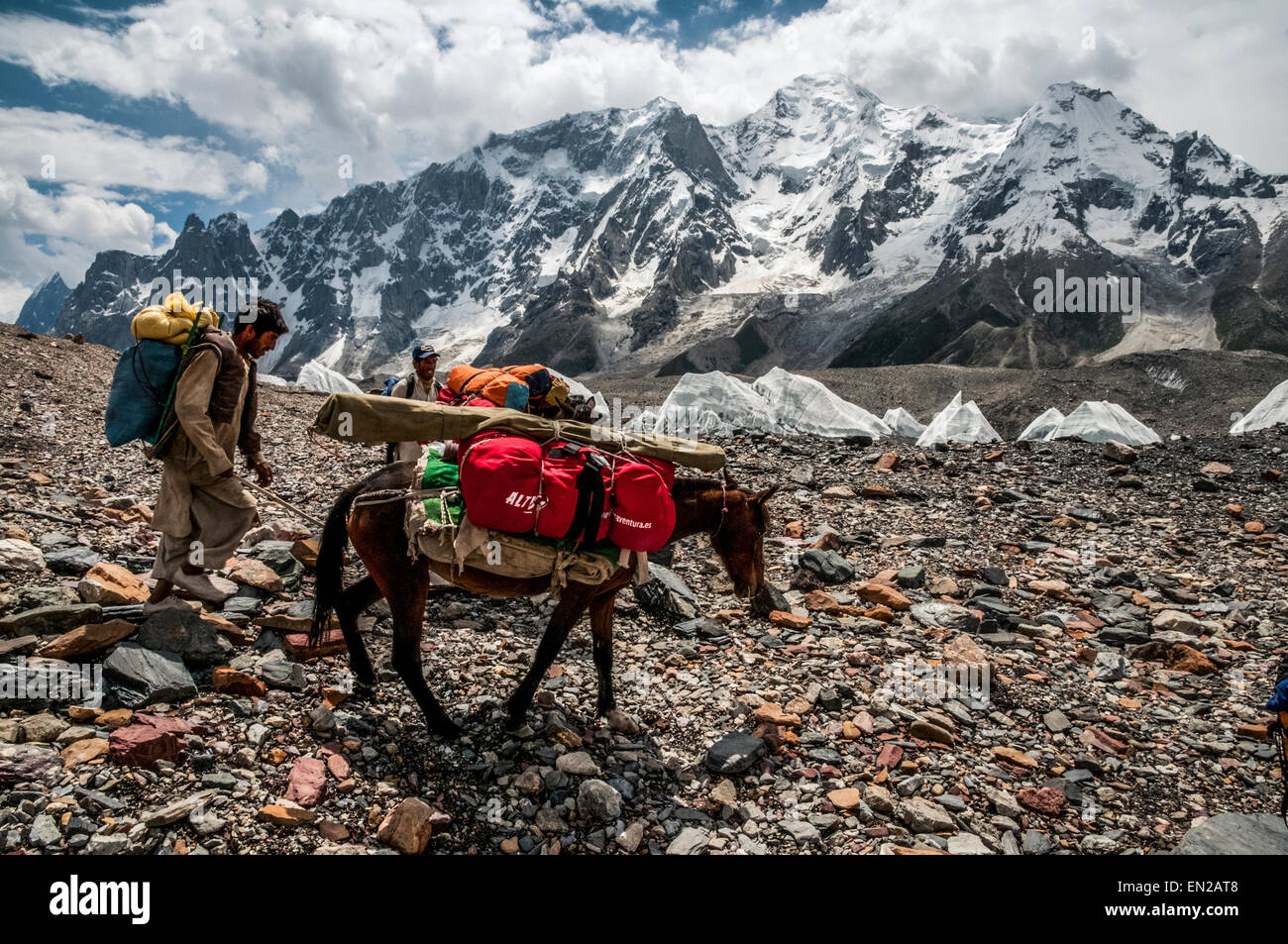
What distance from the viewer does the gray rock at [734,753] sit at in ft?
15.3

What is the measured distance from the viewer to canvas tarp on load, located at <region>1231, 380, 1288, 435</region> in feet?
78.0

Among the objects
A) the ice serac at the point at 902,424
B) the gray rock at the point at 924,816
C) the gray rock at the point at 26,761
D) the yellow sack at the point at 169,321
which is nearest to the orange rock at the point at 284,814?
the gray rock at the point at 26,761

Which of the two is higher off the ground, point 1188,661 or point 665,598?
point 665,598

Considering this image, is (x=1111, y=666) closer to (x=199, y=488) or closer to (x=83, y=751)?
(x=83, y=751)

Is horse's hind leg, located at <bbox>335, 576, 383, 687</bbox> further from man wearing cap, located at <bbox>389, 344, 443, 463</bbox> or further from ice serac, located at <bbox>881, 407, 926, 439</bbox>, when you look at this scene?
ice serac, located at <bbox>881, 407, 926, 439</bbox>

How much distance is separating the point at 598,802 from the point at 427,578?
1.89 metres

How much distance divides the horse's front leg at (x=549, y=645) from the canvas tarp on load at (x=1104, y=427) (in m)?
25.0

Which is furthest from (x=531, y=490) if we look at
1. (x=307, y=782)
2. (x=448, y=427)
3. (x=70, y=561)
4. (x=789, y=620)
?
(x=70, y=561)

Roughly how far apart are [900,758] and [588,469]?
309 centimetres

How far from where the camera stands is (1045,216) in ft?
511

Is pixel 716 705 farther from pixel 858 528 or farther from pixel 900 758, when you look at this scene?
pixel 858 528

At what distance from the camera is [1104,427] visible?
81.7 ft

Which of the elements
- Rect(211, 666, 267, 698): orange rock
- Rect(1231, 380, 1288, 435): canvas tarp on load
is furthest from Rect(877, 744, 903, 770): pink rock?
Rect(1231, 380, 1288, 435): canvas tarp on load

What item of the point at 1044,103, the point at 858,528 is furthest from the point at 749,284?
the point at 858,528
